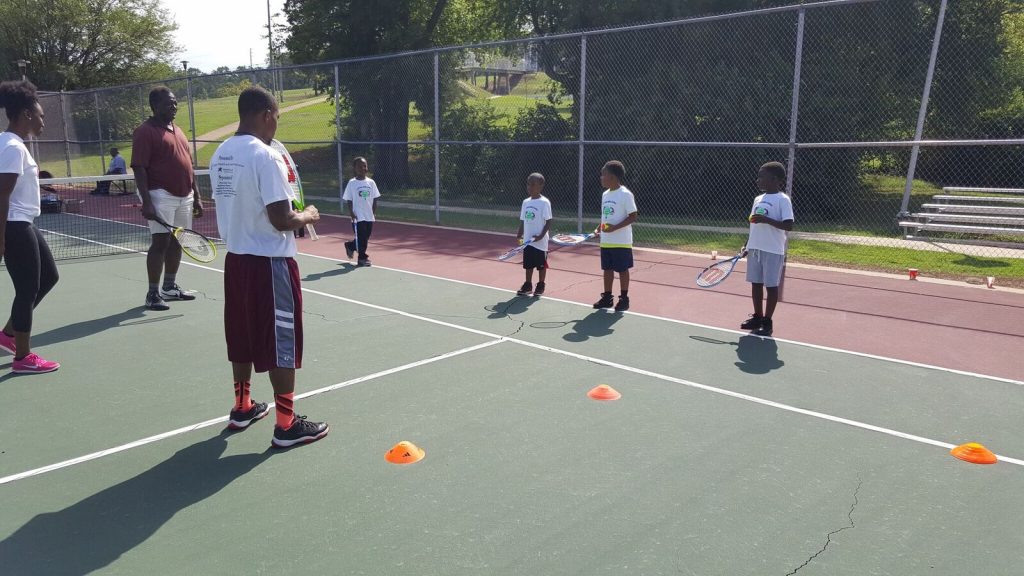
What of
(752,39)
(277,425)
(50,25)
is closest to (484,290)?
(277,425)

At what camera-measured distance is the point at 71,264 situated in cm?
1138

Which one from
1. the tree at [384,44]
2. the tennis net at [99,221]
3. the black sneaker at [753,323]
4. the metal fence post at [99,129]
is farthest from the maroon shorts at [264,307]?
the metal fence post at [99,129]

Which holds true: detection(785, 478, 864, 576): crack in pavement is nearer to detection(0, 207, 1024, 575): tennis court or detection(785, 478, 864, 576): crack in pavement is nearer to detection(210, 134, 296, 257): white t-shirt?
detection(0, 207, 1024, 575): tennis court

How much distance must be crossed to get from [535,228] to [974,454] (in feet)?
18.3

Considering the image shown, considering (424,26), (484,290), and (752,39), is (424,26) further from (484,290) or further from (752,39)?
(484,290)

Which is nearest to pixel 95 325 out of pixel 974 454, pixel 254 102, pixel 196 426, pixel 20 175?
pixel 20 175

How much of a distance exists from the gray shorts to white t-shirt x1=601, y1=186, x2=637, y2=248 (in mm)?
1436

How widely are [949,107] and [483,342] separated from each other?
14652mm

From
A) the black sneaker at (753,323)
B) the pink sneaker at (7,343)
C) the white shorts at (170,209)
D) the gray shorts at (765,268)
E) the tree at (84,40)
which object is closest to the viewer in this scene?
the pink sneaker at (7,343)

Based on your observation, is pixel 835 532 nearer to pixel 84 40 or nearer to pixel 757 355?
pixel 757 355

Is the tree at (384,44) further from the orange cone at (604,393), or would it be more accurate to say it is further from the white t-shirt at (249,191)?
the white t-shirt at (249,191)

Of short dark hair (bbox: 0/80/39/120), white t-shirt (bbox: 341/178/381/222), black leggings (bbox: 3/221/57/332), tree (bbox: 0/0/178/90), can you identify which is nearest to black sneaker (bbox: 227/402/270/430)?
black leggings (bbox: 3/221/57/332)

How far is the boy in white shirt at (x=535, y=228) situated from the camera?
9.07 meters

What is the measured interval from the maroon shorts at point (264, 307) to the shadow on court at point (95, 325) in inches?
146
